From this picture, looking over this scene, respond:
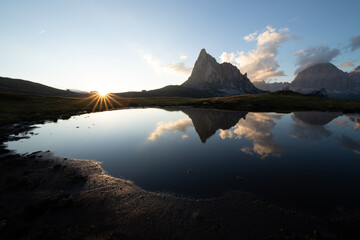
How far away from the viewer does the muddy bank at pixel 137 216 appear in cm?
750

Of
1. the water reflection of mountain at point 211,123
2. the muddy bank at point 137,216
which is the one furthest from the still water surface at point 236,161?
the water reflection of mountain at point 211,123

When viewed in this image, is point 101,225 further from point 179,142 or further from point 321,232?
point 179,142

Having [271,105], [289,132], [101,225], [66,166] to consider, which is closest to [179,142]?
[66,166]

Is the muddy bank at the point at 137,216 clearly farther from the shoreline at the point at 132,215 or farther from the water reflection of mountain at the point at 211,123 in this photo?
the water reflection of mountain at the point at 211,123

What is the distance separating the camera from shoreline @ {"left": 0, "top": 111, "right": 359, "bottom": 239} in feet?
24.7

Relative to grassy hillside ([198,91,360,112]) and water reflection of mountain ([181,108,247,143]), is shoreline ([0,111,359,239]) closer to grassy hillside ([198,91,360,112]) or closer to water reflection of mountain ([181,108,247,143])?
water reflection of mountain ([181,108,247,143])

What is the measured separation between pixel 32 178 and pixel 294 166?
81.6 feet

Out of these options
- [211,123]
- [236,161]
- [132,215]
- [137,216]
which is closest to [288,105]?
[211,123]

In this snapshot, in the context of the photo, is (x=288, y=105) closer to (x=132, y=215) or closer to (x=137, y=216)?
(x=137, y=216)

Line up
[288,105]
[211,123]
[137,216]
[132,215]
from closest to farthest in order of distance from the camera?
[137,216] < [132,215] < [211,123] < [288,105]

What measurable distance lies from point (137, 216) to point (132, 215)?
0.35 m

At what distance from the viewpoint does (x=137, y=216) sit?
28.7ft

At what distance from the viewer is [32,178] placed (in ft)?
42.8

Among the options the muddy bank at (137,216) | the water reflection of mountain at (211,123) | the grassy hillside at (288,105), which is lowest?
the muddy bank at (137,216)
